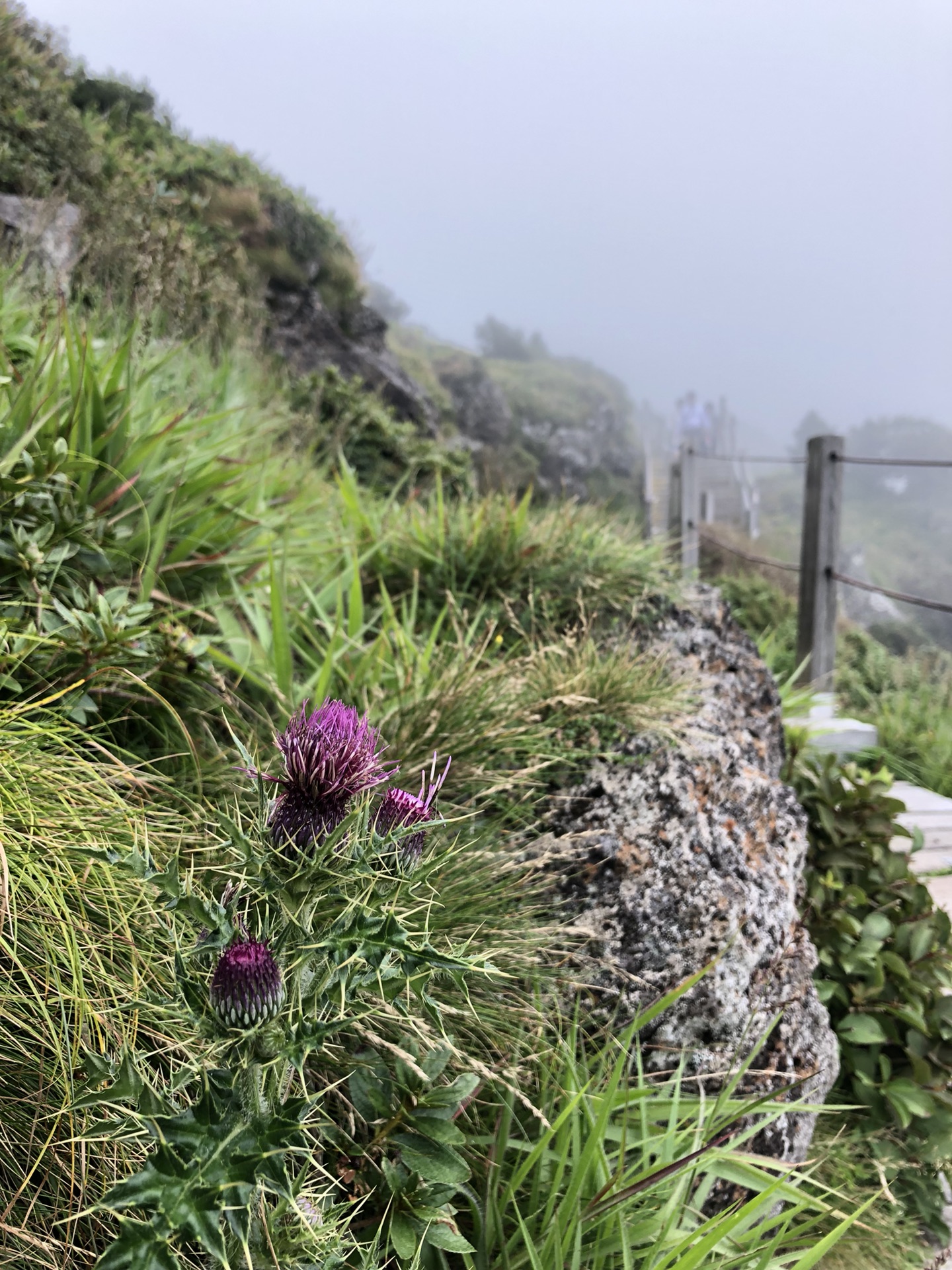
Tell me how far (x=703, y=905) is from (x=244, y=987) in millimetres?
1529

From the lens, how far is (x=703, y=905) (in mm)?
2051

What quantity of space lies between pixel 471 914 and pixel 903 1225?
177 cm

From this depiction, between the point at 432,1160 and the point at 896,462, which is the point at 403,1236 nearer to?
the point at 432,1160

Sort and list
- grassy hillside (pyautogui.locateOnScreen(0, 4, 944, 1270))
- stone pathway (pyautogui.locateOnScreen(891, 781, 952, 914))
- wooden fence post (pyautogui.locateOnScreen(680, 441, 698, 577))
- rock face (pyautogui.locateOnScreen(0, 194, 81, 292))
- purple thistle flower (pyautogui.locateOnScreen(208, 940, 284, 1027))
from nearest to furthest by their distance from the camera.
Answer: purple thistle flower (pyautogui.locateOnScreen(208, 940, 284, 1027)), grassy hillside (pyautogui.locateOnScreen(0, 4, 944, 1270)), stone pathway (pyautogui.locateOnScreen(891, 781, 952, 914)), rock face (pyautogui.locateOnScreen(0, 194, 81, 292)), wooden fence post (pyautogui.locateOnScreen(680, 441, 698, 577))

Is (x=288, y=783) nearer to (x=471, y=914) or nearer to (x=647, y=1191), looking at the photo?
(x=471, y=914)

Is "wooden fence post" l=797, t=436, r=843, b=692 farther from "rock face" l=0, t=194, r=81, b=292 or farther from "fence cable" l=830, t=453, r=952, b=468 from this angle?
"rock face" l=0, t=194, r=81, b=292

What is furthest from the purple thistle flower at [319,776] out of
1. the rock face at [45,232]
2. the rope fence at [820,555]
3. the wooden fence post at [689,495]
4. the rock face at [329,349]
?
the rock face at [329,349]

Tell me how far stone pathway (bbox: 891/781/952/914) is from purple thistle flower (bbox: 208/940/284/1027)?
3169 millimetres

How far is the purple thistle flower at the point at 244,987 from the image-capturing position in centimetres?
79

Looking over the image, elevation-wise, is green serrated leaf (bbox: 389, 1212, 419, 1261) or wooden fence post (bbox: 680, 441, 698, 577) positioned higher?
wooden fence post (bbox: 680, 441, 698, 577)

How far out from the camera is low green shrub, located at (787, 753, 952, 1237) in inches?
92.2

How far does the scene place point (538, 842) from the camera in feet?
6.61

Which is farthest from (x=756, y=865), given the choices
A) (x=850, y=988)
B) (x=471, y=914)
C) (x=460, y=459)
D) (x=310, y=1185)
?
(x=460, y=459)

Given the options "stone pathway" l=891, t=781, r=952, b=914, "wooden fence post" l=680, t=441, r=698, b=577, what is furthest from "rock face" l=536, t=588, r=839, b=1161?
"wooden fence post" l=680, t=441, r=698, b=577
